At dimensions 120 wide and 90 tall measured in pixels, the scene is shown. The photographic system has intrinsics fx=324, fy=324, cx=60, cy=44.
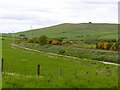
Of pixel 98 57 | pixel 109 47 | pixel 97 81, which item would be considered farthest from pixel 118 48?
pixel 97 81

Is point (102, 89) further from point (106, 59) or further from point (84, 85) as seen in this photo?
point (106, 59)

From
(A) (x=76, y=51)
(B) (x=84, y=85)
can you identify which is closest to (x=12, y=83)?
(B) (x=84, y=85)

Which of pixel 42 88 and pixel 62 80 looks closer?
pixel 42 88

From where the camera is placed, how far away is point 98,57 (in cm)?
7150

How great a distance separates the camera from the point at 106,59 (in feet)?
225

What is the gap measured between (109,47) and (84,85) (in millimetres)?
80600

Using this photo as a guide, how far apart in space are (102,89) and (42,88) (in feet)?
9.19

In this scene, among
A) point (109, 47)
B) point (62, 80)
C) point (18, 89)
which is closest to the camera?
point (18, 89)

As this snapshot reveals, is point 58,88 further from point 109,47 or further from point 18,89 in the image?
point 109,47

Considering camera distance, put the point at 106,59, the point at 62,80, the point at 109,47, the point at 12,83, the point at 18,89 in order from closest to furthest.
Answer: the point at 18,89
the point at 12,83
the point at 62,80
the point at 106,59
the point at 109,47

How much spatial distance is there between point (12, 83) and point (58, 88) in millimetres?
2133

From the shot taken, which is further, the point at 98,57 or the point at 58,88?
the point at 98,57

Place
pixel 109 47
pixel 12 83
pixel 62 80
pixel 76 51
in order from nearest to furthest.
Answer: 1. pixel 12 83
2. pixel 62 80
3. pixel 76 51
4. pixel 109 47

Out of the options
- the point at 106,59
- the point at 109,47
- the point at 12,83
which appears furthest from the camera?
the point at 109,47
